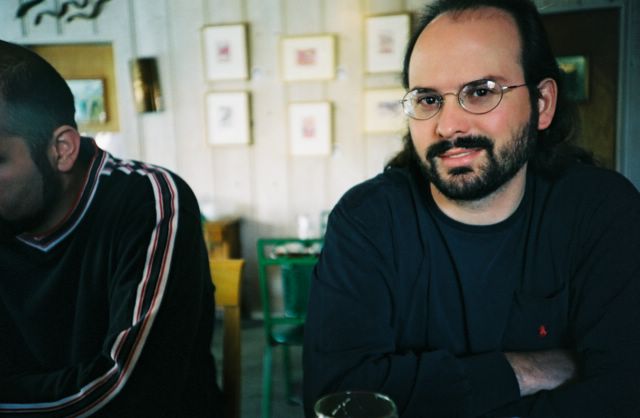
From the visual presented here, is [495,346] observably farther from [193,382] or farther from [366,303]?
[193,382]

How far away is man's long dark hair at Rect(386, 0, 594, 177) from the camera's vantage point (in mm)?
1241

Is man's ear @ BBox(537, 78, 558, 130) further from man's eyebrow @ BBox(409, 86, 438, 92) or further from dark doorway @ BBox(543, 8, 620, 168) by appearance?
dark doorway @ BBox(543, 8, 620, 168)

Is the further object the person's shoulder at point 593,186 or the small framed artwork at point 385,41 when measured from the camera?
the small framed artwork at point 385,41

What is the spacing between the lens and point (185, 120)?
4.43 meters

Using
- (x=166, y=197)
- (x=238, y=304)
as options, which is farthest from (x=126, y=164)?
(x=238, y=304)

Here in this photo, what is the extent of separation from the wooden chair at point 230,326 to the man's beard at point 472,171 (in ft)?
1.74

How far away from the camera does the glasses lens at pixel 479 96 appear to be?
1.15 m

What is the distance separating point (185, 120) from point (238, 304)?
348 cm

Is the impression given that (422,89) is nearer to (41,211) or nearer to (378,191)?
(378,191)

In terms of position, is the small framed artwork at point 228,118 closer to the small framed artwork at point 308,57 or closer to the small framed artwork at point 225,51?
the small framed artwork at point 225,51

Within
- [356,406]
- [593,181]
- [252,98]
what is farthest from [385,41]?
[356,406]

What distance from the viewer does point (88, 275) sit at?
3.68 ft

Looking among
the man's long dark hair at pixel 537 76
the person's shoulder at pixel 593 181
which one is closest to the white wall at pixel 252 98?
the man's long dark hair at pixel 537 76

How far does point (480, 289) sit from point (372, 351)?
12.0 inches
